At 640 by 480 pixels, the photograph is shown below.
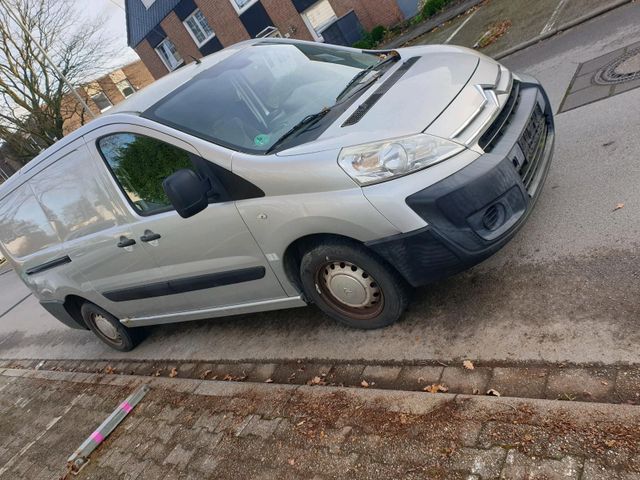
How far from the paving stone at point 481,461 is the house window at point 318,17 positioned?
20.8 metres

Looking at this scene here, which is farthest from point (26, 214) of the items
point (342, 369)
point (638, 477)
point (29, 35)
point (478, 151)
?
point (29, 35)

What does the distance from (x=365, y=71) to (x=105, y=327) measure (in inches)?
154

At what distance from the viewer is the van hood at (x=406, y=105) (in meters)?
3.09

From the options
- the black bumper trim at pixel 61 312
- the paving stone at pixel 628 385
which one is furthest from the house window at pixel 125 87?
the paving stone at pixel 628 385

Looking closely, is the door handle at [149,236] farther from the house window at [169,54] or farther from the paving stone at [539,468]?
the house window at [169,54]

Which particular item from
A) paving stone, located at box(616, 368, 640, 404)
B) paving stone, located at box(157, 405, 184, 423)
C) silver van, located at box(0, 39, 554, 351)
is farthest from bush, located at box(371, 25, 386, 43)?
paving stone, located at box(616, 368, 640, 404)

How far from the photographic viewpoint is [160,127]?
3711mm

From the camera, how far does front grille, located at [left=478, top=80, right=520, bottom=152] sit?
10.4 feet

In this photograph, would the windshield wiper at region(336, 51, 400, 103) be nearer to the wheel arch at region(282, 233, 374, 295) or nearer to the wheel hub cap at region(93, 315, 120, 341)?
the wheel arch at region(282, 233, 374, 295)

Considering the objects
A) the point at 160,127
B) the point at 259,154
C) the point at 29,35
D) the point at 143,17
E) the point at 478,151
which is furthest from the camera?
the point at 143,17

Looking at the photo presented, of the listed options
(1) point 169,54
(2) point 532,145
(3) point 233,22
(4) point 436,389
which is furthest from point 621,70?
(1) point 169,54

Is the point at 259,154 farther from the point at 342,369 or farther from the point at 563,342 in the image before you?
the point at 563,342

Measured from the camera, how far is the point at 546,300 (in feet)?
10.3

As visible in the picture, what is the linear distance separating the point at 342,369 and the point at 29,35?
25.3 metres
